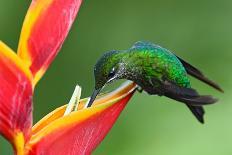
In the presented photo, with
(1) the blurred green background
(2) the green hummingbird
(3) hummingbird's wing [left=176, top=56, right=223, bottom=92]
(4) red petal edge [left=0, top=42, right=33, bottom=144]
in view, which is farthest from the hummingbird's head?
(1) the blurred green background

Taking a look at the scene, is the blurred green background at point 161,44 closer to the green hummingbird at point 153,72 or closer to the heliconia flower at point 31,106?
the green hummingbird at point 153,72

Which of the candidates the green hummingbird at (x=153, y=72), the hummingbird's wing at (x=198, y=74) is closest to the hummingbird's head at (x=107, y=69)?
the green hummingbird at (x=153, y=72)

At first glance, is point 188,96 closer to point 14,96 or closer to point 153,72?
point 153,72

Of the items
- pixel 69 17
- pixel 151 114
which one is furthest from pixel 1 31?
pixel 69 17

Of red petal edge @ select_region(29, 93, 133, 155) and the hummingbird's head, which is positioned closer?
red petal edge @ select_region(29, 93, 133, 155)

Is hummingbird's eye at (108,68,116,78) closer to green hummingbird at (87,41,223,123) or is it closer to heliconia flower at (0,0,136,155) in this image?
green hummingbird at (87,41,223,123)

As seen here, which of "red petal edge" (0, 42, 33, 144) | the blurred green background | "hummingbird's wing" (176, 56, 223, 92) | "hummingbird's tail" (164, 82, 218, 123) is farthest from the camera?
the blurred green background

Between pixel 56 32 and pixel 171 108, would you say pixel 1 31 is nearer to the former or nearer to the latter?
pixel 171 108
